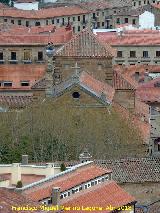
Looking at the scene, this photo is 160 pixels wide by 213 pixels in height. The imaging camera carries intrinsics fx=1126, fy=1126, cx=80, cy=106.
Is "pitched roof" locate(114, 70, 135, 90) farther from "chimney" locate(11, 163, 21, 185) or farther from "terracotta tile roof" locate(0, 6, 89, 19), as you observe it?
"terracotta tile roof" locate(0, 6, 89, 19)

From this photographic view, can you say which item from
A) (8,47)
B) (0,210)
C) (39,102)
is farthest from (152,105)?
(0,210)

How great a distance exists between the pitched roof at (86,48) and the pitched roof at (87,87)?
353 centimetres

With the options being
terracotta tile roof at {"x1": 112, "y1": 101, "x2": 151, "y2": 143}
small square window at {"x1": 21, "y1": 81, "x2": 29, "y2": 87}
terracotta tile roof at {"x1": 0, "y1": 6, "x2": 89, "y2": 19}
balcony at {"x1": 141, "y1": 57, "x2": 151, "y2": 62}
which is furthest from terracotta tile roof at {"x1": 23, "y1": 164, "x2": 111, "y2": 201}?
terracotta tile roof at {"x1": 0, "y1": 6, "x2": 89, "y2": 19}

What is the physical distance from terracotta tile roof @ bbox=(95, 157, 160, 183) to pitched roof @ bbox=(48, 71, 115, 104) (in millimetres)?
10920

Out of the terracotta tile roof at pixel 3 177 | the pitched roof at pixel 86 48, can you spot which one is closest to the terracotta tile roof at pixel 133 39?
the pitched roof at pixel 86 48

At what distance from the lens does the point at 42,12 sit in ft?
491

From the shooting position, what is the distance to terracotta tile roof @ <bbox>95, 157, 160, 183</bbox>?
63.0 metres

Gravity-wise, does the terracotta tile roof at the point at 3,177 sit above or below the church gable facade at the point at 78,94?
below

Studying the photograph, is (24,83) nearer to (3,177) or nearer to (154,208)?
(154,208)

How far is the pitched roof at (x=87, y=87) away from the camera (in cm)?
7512

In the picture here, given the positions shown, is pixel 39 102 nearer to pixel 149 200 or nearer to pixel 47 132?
pixel 47 132

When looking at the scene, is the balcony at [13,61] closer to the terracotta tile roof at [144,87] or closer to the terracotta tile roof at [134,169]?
the terracotta tile roof at [144,87]

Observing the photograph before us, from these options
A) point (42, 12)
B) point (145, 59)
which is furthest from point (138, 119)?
point (42, 12)

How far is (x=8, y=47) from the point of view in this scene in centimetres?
10488
